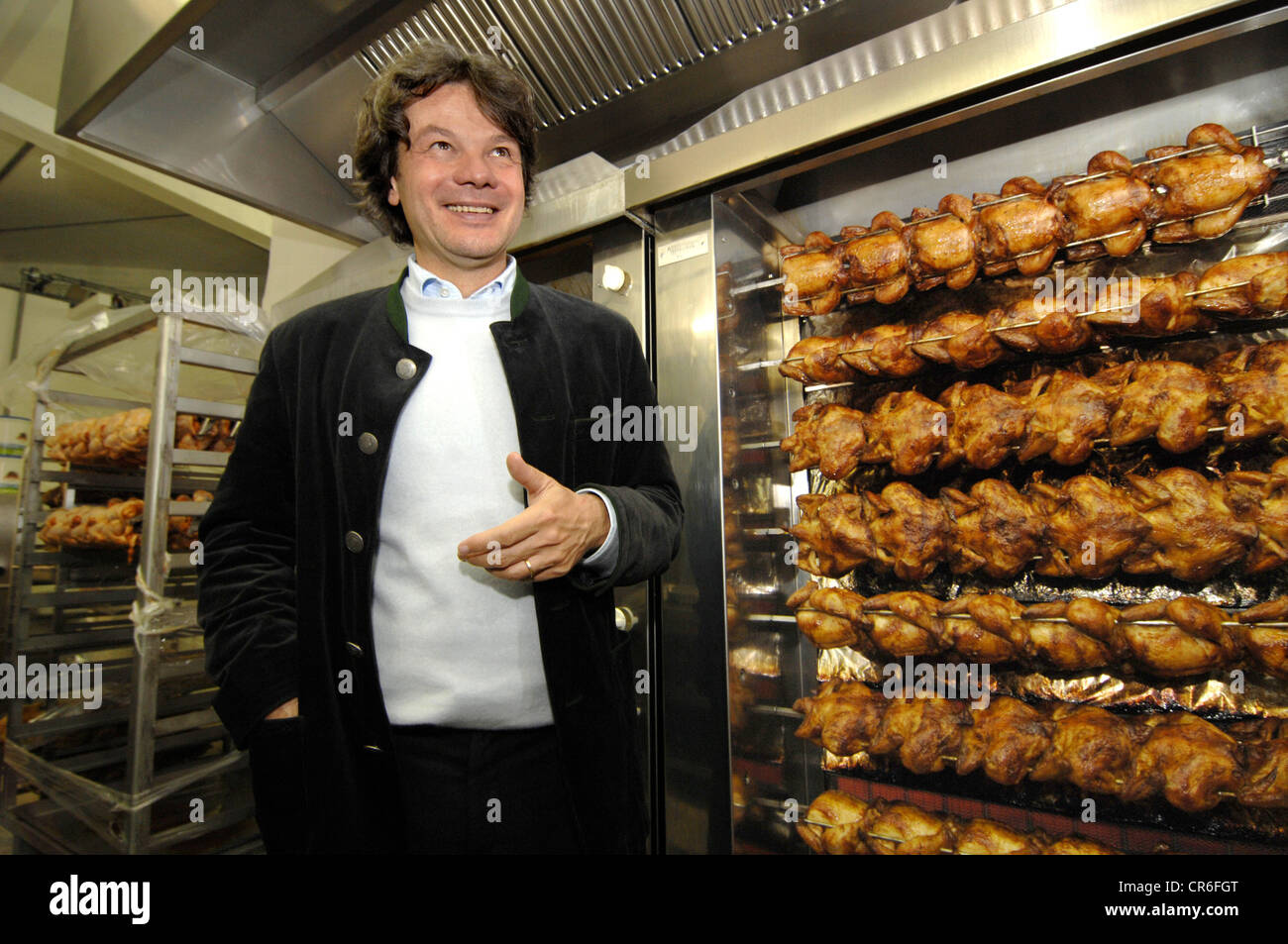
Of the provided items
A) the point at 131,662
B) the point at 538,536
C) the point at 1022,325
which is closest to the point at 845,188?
the point at 1022,325

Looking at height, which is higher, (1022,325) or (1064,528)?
(1022,325)

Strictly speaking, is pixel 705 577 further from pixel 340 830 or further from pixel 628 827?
pixel 340 830

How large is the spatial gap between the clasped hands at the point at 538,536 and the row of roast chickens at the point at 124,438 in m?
3.02

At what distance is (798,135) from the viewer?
1.57 metres

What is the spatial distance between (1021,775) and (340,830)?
163 centimetres

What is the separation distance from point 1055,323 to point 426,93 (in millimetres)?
1669

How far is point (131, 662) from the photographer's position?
10.7ft

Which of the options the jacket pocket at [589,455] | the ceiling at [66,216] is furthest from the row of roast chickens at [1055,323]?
the ceiling at [66,216]

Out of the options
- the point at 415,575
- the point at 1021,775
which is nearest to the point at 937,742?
the point at 1021,775

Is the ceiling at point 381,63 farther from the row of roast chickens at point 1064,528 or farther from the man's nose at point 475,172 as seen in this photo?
the row of roast chickens at point 1064,528

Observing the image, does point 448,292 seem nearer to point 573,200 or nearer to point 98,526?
point 573,200

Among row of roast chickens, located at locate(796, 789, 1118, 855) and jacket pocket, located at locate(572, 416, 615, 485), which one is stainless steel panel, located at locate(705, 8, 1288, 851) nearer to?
row of roast chickens, located at locate(796, 789, 1118, 855)

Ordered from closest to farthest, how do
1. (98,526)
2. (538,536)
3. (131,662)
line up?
(538,536), (131,662), (98,526)

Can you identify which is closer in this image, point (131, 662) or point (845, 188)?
point (845, 188)
